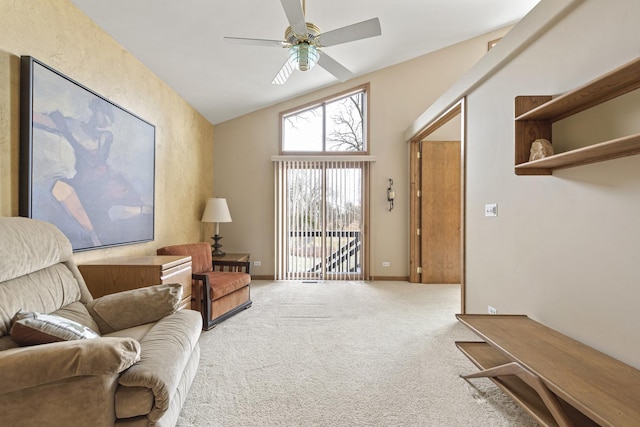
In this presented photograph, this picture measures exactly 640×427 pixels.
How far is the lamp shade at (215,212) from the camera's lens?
4516 mm

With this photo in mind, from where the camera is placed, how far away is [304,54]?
2.39 m

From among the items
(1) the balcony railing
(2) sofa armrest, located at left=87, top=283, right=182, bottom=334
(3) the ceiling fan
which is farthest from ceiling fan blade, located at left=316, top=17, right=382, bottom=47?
(1) the balcony railing

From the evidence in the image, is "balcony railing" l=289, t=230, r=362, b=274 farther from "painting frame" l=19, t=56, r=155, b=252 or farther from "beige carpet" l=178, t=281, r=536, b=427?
"painting frame" l=19, t=56, r=155, b=252

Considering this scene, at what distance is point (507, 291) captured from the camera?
2500 millimetres

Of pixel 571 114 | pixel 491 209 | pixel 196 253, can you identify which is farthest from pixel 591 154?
pixel 196 253

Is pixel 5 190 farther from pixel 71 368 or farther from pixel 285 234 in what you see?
pixel 285 234

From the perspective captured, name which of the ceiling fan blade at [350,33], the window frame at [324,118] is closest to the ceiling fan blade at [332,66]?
the ceiling fan blade at [350,33]

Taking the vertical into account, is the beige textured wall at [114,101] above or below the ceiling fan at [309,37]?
below

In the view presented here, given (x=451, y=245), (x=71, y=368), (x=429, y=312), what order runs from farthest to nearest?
(x=451, y=245) < (x=429, y=312) < (x=71, y=368)

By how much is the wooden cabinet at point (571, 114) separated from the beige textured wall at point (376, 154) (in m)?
3.12

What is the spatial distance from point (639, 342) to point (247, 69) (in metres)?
4.12

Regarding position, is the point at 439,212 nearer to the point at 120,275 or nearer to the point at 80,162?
the point at 120,275

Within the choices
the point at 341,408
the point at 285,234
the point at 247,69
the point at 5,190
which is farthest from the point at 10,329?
the point at 285,234

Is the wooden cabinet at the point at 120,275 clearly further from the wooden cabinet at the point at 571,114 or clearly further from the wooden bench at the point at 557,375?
the wooden cabinet at the point at 571,114
